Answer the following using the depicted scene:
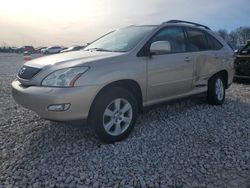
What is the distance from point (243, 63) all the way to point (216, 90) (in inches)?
160

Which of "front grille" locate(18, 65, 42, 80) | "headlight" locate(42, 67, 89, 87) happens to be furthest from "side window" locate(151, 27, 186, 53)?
"front grille" locate(18, 65, 42, 80)

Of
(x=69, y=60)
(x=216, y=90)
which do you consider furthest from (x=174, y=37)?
(x=69, y=60)

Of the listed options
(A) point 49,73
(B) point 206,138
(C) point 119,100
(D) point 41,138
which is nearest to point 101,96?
(C) point 119,100

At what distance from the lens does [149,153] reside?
166 inches

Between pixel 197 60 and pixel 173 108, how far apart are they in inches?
43.7

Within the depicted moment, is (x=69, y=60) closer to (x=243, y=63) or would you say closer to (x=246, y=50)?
(x=243, y=63)

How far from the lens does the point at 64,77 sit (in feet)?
13.5

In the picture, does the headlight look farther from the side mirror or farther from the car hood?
the side mirror

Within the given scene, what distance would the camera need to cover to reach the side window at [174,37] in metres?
5.39

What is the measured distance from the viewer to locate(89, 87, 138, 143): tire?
4285mm

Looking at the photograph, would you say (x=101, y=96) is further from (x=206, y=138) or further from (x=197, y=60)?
(x=197, y=60)

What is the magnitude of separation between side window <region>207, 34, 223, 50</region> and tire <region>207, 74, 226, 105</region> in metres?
0.60

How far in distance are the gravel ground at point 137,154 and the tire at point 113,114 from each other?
6.6 inches

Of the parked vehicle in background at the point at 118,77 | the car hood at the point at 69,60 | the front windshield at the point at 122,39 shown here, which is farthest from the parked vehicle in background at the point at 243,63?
the car hood at the point at 69,60
